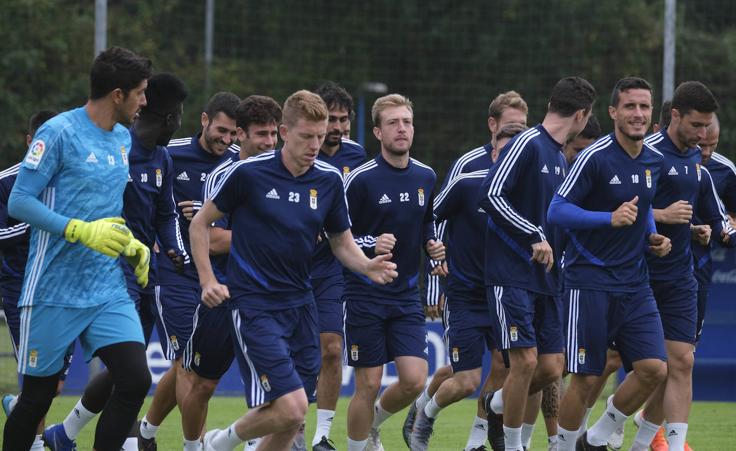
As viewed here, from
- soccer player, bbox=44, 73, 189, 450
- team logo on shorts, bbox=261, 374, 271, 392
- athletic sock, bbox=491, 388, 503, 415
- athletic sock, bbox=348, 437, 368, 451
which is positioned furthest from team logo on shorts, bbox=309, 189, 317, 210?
athletic sock, bbox=491, 388, 503, 415

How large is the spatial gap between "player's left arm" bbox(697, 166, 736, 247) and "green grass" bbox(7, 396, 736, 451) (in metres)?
1.94

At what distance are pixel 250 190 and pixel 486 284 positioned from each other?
224cm

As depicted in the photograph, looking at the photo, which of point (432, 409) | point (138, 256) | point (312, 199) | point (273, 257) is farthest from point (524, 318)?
point (138, 256)

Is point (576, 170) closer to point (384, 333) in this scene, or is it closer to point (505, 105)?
point (384, 333)

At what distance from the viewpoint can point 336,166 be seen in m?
10.3

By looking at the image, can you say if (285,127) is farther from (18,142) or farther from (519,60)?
(519,60)

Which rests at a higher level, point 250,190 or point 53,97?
point 250,190

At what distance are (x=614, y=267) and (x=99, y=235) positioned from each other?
3.60 meters

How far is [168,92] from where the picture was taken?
30.3 ft

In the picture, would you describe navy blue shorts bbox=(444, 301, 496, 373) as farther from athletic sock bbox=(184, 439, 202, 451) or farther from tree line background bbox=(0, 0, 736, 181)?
tree line background bbox=(0, 0, 736, 181)

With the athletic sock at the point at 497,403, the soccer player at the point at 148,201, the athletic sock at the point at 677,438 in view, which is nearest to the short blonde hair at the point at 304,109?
the soccer player at the point at 148,201

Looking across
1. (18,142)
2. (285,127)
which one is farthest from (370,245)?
(18,142)

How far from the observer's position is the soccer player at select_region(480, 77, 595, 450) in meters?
9.01

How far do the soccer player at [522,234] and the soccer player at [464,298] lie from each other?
78 centimetres
